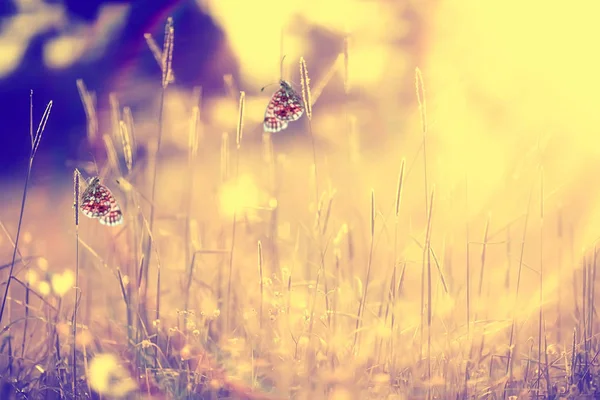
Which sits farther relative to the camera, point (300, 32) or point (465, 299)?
point (300, 32)

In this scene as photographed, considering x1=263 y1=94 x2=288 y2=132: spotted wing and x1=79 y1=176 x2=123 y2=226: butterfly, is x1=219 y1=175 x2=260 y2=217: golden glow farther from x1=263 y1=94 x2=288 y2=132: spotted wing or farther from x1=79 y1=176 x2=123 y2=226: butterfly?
x1=79 y1=176 x2=123 y2=226: butterfly

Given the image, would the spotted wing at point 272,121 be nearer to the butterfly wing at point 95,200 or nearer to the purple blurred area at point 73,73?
the butterfly wing at point 95,200

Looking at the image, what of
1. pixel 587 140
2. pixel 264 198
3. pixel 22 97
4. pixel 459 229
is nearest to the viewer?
pixel 459 229

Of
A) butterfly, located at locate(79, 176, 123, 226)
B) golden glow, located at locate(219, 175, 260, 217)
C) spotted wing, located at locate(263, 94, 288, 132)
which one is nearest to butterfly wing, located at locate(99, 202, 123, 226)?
butterfly, located at locate(79, 176, 123, 226)

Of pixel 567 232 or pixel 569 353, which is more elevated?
pixel 567 232

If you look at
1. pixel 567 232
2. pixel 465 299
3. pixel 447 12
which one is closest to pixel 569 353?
pixel 465 299

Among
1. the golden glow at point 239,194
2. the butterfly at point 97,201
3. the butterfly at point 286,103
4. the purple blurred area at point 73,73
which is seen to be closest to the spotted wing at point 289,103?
the butterfly at point 286,103

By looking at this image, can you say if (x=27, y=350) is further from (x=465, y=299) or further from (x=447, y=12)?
(x=447, y=12)

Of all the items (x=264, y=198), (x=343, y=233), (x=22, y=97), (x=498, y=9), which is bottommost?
(x=343, y=233)
